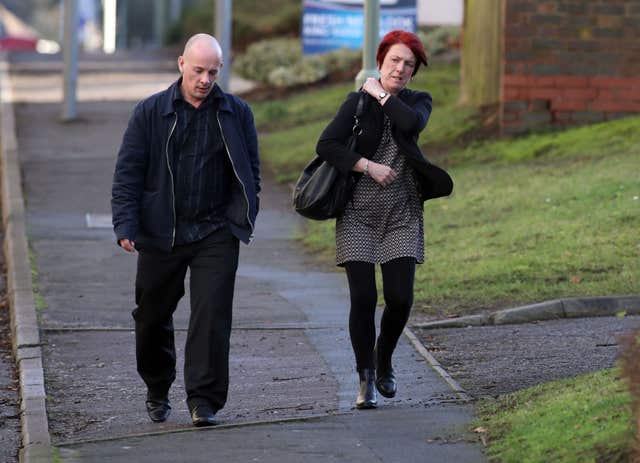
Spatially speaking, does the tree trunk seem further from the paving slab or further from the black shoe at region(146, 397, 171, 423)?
the paving slab

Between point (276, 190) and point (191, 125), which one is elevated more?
point (191, 125)

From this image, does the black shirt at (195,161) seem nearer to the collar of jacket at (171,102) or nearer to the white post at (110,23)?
the collar of jacket at (171,102)

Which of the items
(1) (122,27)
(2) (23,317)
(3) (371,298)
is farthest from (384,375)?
(1) (122,27)

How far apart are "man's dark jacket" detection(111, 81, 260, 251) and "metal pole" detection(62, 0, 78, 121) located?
622 inches

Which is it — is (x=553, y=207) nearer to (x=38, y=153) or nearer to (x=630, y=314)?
(x=630, y=314)

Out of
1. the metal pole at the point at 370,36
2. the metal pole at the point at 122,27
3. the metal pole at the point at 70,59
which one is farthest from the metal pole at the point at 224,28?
the metal pole at the point at 122,27

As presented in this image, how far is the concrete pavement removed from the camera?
679cm

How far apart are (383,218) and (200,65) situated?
1.19 meters

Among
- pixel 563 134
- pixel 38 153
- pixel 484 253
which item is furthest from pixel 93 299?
pixel 38 153

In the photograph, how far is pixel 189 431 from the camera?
7137 mm

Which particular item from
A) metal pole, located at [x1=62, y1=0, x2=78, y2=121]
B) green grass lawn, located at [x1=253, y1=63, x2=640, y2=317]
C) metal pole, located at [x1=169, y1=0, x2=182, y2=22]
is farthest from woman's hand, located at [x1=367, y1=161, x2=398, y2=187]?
metal pole, located at [x1=169, y1=0, x2=182, y2=22]

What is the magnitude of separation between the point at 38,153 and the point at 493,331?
11359mm

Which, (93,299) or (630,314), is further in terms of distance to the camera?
(93,299)


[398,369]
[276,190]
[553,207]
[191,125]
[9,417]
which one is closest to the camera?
[191,125]
